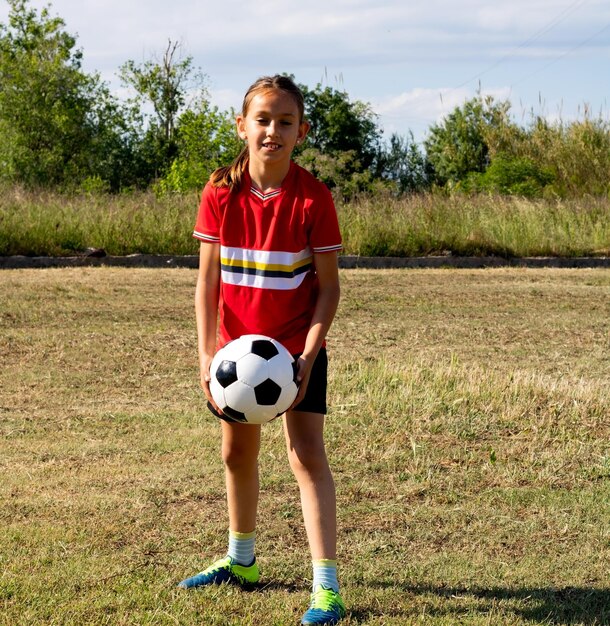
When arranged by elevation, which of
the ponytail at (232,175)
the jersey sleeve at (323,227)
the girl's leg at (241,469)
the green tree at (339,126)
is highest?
the green tree at (339,126)

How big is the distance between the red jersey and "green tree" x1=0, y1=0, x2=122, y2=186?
3004 centimetres

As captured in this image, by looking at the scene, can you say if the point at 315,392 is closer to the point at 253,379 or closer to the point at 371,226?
the point at 253,379

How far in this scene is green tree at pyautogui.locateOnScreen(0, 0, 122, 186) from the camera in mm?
34000

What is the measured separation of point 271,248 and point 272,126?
1.35ft

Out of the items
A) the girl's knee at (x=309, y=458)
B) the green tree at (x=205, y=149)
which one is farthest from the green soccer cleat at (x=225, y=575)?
the green tree at (x=205, y=149)

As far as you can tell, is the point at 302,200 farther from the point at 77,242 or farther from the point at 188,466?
the point at 77,242

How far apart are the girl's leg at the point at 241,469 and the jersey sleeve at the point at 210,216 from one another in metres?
0.64

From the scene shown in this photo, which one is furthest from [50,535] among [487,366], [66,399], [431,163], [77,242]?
[431,163]

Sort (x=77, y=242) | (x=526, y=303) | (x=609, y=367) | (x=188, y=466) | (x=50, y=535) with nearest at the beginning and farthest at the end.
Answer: (x=50, y=535) < (x=188, y=466) < (x=609, y=367) < (x=526, y=303) < (x=77, y=242)

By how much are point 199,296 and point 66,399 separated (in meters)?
3.69

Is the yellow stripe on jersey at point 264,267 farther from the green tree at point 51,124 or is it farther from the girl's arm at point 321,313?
the green tree at point 51,124

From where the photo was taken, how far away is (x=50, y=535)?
14.0ft

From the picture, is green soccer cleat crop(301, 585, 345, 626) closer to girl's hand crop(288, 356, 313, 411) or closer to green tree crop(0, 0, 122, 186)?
girl's hand crop(288, 356, 313, 411)

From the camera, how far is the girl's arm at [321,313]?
3406 mm
